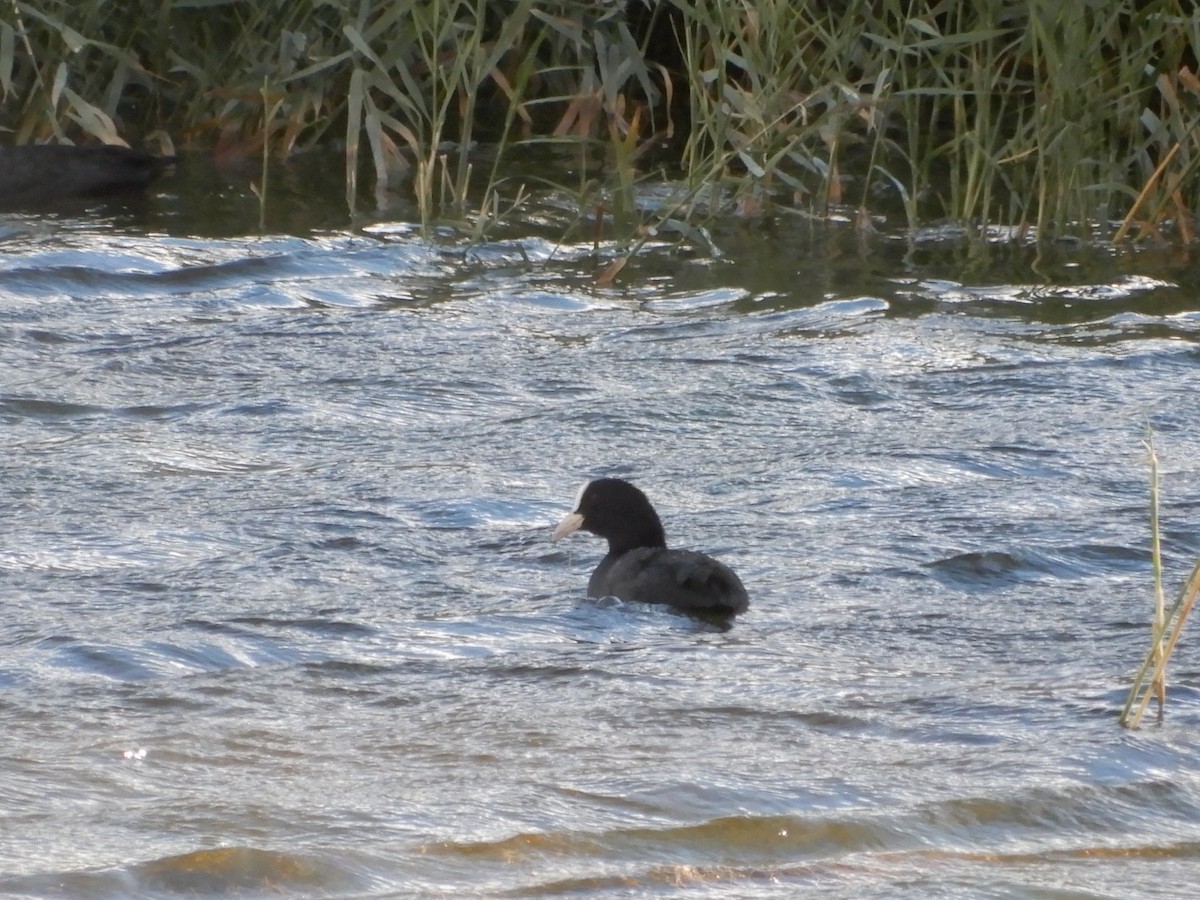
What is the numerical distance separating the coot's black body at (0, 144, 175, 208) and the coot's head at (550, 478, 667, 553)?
4.92 metres

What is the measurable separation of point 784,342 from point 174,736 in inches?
164

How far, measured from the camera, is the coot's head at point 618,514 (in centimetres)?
580

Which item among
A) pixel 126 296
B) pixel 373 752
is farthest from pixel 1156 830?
pixel 126 296

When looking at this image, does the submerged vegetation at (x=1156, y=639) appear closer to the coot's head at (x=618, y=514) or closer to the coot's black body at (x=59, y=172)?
the coot's head at (x=618, y=514)

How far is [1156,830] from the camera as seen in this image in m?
3.94

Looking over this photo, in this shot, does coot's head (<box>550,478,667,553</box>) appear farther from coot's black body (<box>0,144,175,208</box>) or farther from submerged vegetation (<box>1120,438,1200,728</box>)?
coot's black body (<box>0,144,175,208</box>)

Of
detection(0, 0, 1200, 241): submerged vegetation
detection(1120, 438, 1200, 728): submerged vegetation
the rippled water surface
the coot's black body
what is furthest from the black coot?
the coot's black body

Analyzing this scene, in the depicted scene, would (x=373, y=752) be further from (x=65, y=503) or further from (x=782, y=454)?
(x=782, y=454)

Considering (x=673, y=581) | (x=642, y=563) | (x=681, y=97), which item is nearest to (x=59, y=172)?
(x=681, y=97)

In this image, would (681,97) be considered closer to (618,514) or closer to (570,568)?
(570,568)

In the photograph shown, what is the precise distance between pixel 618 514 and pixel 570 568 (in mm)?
408

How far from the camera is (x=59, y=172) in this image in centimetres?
1005

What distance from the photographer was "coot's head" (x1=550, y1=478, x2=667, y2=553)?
5.80 meters

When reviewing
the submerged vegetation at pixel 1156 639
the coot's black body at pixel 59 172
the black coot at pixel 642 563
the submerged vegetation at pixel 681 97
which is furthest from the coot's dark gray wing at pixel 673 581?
the coot's black body at pixel 59 172
